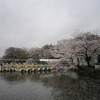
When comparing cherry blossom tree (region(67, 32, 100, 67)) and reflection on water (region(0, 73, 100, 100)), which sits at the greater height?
cherry blossom tree (region(67, 32, 100, 67))

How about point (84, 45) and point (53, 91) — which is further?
point (84, 45)

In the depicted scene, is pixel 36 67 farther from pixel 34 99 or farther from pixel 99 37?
pixel 34 99

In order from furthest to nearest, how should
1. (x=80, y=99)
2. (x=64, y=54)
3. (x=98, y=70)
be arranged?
(x=64, y=54), (x=98, y=70), (x=80, y=99)

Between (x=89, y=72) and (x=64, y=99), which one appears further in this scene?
(x=89, y=72)

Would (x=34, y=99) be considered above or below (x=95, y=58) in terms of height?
below

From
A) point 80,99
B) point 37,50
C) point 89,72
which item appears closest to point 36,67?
point 89,72

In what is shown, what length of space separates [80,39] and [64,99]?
13.9 m

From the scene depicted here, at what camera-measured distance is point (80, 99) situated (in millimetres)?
10391

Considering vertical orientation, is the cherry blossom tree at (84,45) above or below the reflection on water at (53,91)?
above

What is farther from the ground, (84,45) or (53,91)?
(84,45)

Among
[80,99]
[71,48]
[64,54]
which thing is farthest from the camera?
[64,54]

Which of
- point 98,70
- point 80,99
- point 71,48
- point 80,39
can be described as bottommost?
point 80,99

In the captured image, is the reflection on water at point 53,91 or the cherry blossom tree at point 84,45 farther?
the cherry blossom tree at point 84,45

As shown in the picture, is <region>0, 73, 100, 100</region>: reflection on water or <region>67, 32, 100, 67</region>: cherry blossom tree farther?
<region>67, 32, 100, 67</region>: cherry blossom tree
